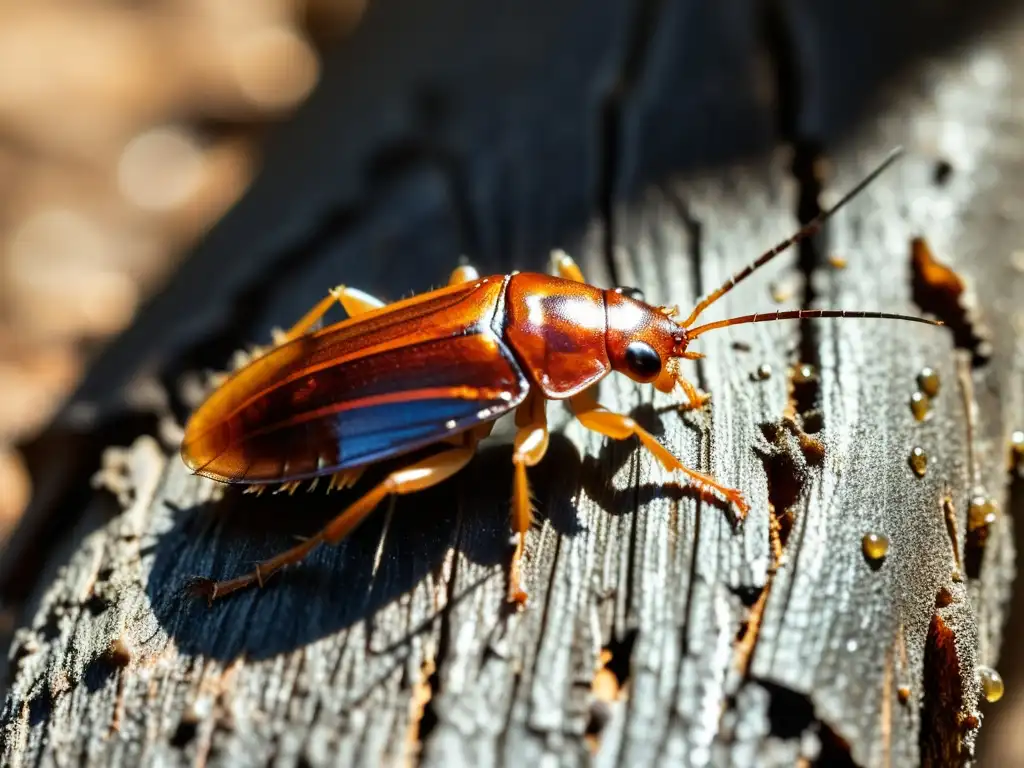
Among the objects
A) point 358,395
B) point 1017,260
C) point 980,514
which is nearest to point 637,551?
point 358,395

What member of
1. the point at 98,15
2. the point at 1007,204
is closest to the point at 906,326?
the point at 1007,204

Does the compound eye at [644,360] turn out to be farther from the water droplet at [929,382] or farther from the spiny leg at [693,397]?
the water droplet at [929,382]

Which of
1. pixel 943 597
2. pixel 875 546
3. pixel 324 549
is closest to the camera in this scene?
pixel 875 546

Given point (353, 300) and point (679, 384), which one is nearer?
point (679, 384)

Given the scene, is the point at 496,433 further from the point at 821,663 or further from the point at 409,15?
the point at 409,15

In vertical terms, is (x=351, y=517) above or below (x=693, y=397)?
below

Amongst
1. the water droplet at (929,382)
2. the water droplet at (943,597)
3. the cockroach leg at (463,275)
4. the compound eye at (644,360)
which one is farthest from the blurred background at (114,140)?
the water droplet at (943,597)

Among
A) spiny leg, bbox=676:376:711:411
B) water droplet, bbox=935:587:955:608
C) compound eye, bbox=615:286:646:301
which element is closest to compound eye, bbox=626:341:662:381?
spiny leg, bbox=676:376:711:411

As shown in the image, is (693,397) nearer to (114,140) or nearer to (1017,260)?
(1017,260)
